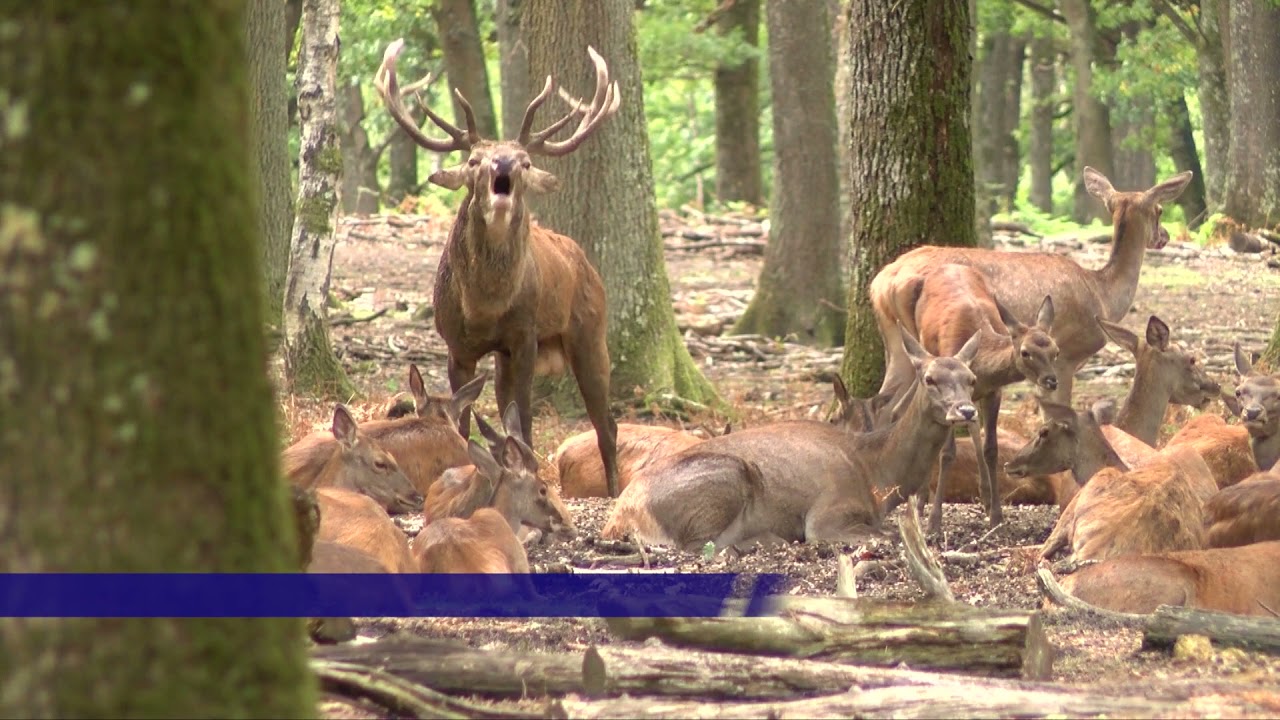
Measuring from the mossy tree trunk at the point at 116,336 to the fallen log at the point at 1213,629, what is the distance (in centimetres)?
409

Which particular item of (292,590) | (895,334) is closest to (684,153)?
(895,334)

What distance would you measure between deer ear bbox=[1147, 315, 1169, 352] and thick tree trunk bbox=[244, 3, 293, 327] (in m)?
6.86

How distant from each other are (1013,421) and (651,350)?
116 inches

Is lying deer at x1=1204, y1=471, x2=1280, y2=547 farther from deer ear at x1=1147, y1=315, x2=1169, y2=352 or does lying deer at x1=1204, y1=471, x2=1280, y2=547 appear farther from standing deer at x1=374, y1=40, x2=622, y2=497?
standing deer at x1=374, y1=40, x2=622, y2=497

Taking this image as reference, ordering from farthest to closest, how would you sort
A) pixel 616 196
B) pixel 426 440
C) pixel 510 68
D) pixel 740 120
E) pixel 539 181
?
pixel 740 120 → pixel 510 68 → pixel 616 196 → pixel 539 181 → pixel 426 440

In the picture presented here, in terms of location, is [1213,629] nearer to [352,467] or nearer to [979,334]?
[979,334]

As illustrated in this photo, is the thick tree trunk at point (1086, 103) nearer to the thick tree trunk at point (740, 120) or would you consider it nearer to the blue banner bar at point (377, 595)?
the thick tree trunk at point (740, 120)

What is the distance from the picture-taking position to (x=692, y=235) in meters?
26.5

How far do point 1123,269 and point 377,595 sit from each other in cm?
773

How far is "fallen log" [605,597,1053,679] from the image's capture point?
19.0 feet

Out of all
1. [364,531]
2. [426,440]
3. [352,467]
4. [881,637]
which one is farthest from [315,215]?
[881,637]

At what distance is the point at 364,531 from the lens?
730 centimetres

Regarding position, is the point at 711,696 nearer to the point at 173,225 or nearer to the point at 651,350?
the point at 173,225

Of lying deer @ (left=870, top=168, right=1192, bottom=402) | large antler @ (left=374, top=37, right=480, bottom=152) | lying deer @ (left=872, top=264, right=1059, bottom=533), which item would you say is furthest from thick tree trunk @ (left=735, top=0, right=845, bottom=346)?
large antler @ (left=374, top=37, right=480, bottom=152)
